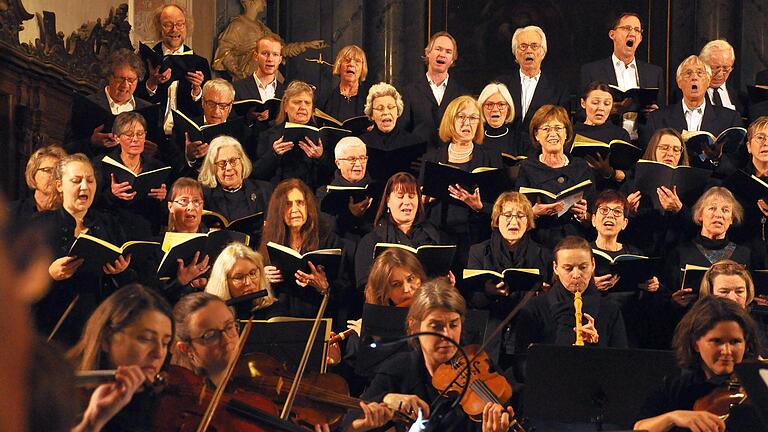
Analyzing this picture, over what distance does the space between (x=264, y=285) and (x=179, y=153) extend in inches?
69.1

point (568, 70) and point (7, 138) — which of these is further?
point (568, 70)

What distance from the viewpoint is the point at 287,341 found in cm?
366

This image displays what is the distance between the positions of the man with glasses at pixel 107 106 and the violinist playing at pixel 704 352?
3.40 m

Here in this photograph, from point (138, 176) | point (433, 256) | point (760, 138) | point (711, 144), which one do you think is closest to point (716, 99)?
point (711, 144)

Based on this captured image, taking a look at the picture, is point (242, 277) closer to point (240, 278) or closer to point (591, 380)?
point (240, 278)

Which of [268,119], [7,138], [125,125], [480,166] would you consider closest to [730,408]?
[480,166]

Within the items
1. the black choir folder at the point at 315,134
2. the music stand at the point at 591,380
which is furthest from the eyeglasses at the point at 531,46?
the music stand at the point at 591,380

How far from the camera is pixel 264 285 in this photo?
4.66 metres

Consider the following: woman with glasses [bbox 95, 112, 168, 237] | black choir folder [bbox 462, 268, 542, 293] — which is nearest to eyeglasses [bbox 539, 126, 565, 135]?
black choir folder [bbox 462, 268, 542, 293]

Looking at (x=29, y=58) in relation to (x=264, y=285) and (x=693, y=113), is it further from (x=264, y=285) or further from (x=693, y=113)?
(x=693, y=113)

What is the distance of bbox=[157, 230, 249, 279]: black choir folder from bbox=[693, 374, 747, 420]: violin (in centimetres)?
241

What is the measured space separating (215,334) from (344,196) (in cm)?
246

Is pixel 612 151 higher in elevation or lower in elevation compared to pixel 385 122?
lower

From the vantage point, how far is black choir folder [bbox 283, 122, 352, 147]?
6.07 m
